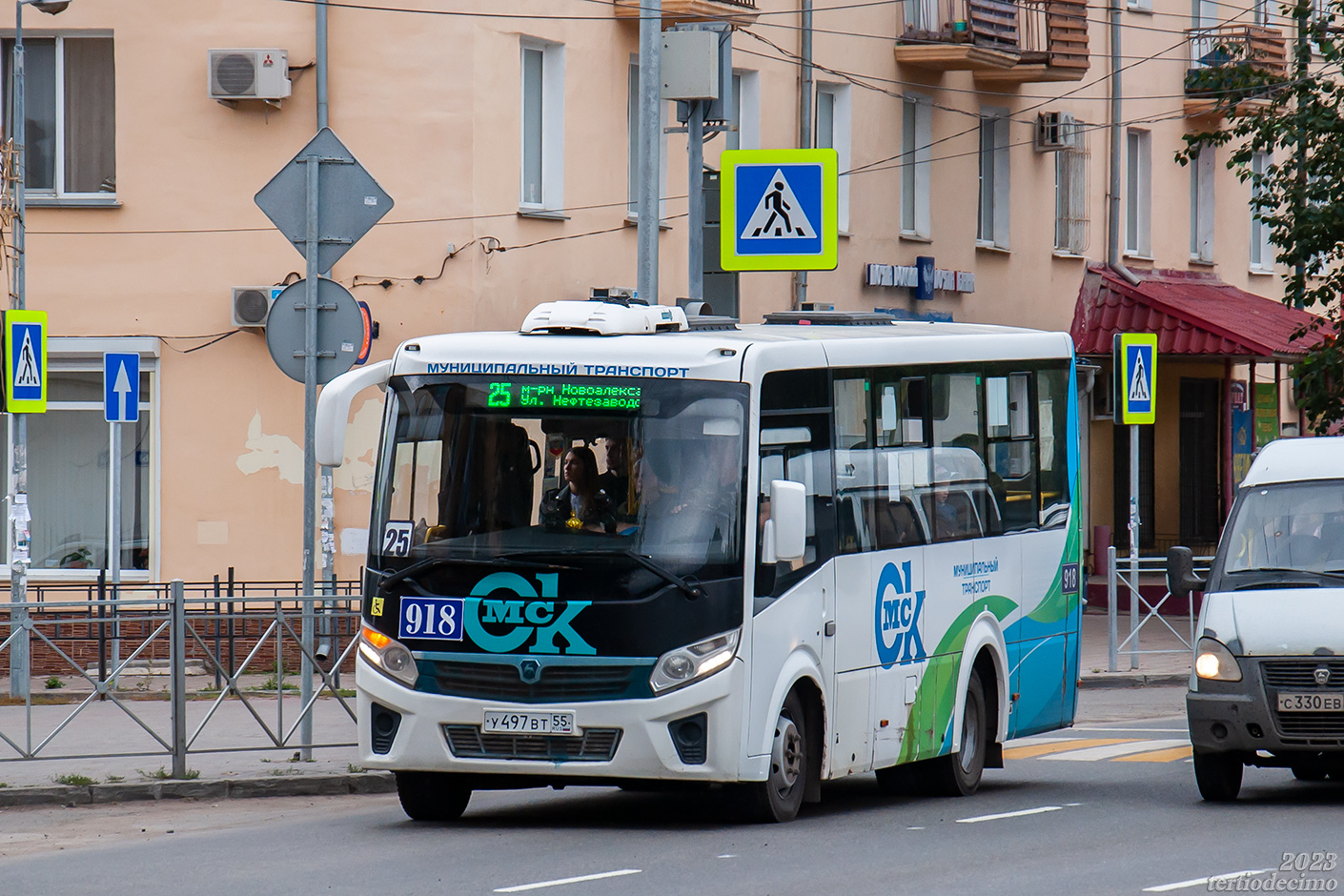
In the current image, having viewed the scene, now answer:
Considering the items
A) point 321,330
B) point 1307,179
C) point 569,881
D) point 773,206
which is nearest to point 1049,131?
point 1307,179

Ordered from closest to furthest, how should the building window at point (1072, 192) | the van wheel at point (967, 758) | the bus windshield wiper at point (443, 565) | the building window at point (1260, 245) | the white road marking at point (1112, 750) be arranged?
the bus windshield wiper at point (443, 565) < the van wheel at point (967, 758) < the white road marking at point (1112, 750) < the building window at point (1072, 192) < the building window at point (1260, 245)

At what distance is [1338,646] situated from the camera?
450 inches

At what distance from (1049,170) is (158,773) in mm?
23004

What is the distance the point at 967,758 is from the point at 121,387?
32.9ft

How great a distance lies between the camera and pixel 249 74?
21.9 metres

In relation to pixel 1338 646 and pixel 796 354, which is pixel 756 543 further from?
pixel 1338 646

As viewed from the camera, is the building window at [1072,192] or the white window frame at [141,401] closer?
the white window frame at [141,401]

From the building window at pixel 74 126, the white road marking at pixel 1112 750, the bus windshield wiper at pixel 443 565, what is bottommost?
the white road marking at pixel 1112 750

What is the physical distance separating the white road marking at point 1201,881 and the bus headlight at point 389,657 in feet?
12.7

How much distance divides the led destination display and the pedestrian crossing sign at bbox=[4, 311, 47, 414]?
329 inches

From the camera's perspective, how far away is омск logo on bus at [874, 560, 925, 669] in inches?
474

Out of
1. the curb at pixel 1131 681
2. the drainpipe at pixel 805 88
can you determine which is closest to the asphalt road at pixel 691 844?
the curb at pixel 1131 681

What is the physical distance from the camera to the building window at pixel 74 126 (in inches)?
888

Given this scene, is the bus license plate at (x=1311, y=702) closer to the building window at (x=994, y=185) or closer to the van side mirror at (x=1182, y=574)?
the van side mirror at (x=1182, y=574)
